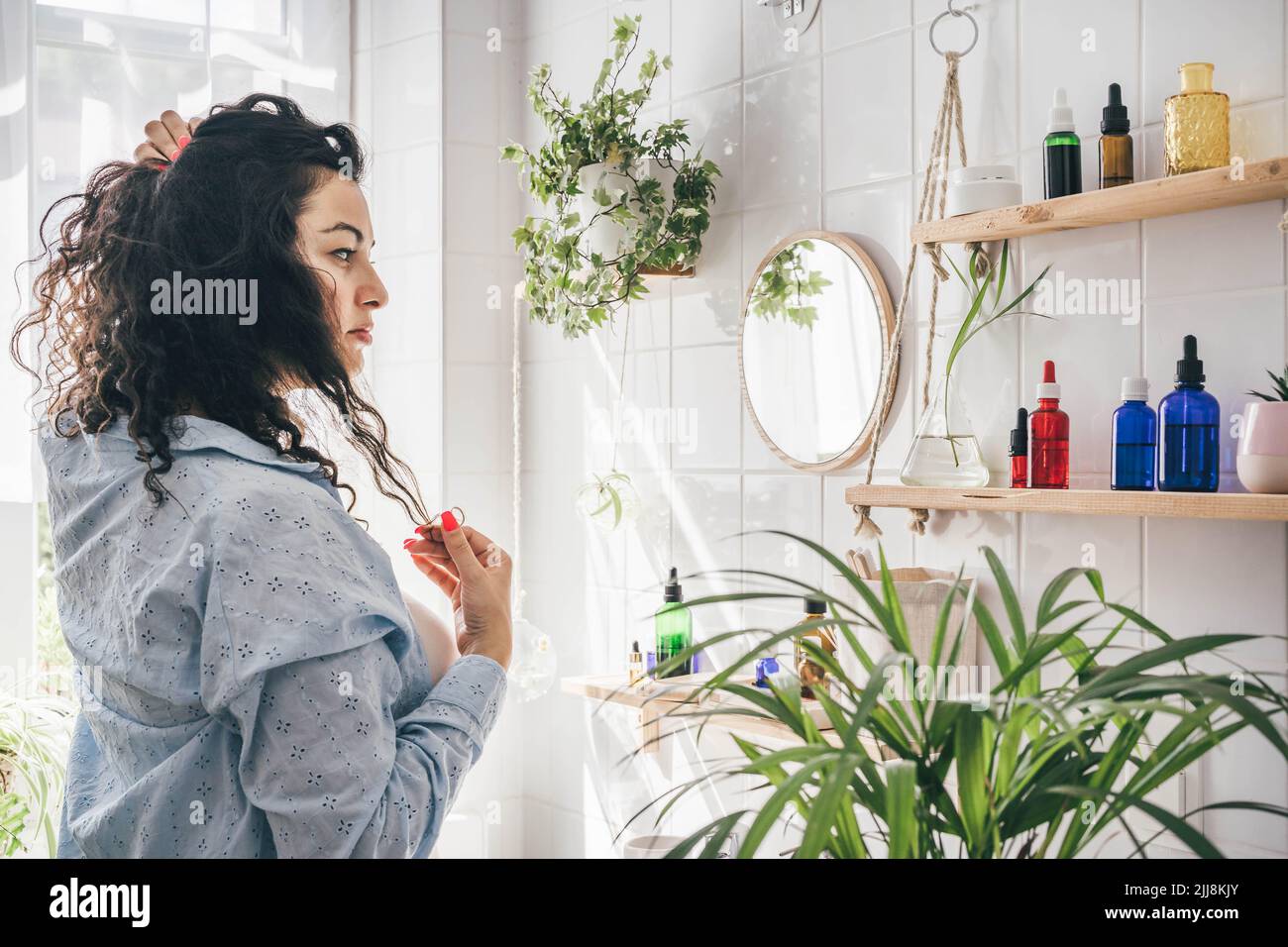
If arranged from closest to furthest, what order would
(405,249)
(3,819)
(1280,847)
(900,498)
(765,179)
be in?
(1280,847) → (900,498) → (3,819) → (765,179) → (405,249)

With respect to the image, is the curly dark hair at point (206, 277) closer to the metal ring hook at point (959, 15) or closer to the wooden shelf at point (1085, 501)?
the wooden shelf at point (1085, 501)

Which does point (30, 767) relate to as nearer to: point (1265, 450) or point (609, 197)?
point (609, 197)

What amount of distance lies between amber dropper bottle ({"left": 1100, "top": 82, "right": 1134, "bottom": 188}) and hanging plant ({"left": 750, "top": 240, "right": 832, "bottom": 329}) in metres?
0.49

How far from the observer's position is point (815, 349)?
5.74 feet

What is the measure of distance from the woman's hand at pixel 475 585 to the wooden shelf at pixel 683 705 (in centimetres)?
21

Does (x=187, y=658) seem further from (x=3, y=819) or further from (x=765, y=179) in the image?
(x=765, y=179)

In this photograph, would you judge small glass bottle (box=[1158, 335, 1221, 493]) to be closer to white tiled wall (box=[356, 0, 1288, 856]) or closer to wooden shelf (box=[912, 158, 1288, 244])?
white tiled wall (box=[356, 0, 1288, 856])

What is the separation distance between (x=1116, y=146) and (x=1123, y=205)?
9 cm

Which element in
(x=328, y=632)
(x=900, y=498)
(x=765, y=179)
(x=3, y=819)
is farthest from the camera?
(x=765, y=179)

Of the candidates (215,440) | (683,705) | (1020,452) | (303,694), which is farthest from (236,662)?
(1020,452)

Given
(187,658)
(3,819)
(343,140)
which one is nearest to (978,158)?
(343,140)

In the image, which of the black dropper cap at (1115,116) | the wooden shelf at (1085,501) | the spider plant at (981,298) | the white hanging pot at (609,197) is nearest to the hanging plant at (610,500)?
the white hanging pot at (609,197)

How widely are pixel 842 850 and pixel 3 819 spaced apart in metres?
1.44

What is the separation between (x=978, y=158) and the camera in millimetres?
1516
